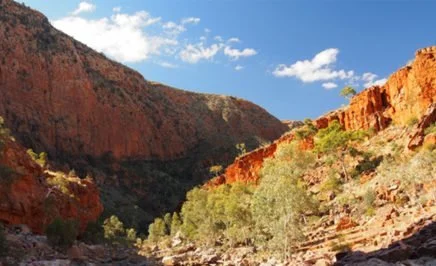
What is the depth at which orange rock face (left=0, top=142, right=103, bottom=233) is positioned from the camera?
3991 centimetres

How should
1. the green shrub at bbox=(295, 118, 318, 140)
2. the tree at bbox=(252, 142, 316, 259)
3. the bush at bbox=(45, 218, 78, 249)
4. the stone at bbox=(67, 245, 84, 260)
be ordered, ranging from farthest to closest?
the green shrub at bbox=(295, 118, 318, 140)
the bush at bbox=(45, 218, 78, 249)
the tree at bbox=(252, 142, 316, 259)
the stone at bbox=(67, 245, 84, 260)

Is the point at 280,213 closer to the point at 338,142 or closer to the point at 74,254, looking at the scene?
the point at 74,254

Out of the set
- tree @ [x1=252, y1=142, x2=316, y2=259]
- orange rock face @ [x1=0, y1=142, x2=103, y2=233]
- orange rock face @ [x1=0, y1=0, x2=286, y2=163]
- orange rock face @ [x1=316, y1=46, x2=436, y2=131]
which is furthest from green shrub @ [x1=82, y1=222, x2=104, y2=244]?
orange rock face @ [x1=0, y1=0, x2=286, y2=163]

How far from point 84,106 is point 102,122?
6166 millimetres

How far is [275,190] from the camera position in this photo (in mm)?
38500

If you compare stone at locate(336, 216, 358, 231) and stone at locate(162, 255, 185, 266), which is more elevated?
stone at locate(336, 216, 358, 231)

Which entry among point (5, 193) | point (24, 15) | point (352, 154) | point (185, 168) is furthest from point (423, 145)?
point (24, 15)

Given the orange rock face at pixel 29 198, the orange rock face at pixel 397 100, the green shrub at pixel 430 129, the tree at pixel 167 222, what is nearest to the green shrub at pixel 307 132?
the orange rock face at pixel 397 100

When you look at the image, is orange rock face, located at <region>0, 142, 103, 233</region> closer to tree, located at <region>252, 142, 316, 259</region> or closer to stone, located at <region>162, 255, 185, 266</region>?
stone, located at <region>162, 255, 185, 266</region>

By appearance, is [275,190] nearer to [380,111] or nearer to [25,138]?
[380,111]

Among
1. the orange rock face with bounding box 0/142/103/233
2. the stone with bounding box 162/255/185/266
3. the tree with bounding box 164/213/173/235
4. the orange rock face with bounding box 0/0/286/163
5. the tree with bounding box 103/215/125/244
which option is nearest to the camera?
the orange rock face with bounding box 0/142/103/233

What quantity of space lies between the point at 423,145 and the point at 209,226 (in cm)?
2494

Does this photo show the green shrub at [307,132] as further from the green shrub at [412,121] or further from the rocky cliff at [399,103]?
the green shrub at [412,121]

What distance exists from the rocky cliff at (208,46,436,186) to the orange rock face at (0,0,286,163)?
47.1 metres
